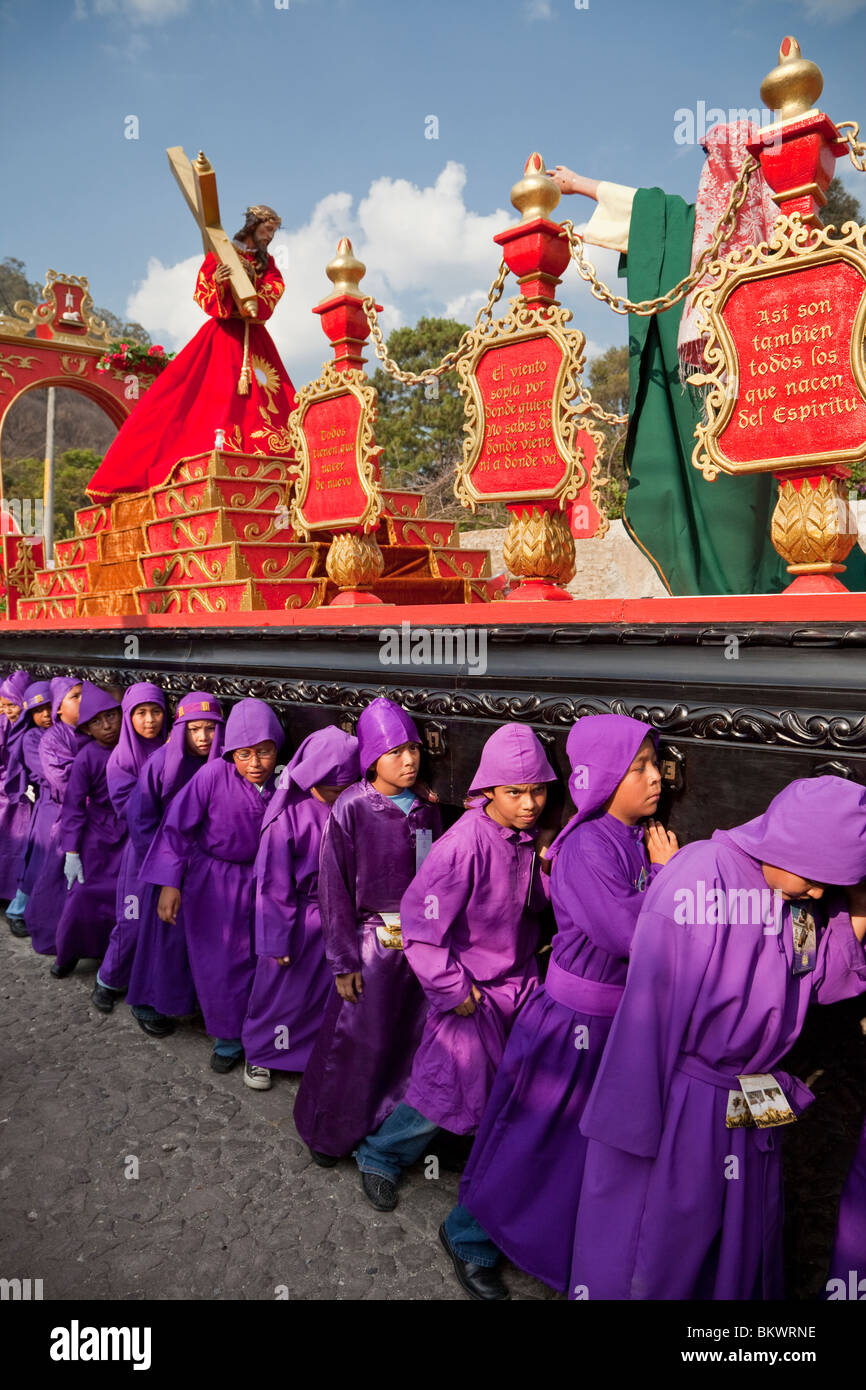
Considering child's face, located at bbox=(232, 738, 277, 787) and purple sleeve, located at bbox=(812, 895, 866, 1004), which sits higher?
child's face, located at bbox=(232, 738, 277, 787)

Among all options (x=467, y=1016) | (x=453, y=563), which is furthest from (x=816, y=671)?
(x=453, y=563)

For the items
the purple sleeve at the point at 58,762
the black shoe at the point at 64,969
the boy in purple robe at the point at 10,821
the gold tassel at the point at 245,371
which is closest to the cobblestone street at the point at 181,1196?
the black shoe at the point at 64,969

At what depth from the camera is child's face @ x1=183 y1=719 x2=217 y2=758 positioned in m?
4.64

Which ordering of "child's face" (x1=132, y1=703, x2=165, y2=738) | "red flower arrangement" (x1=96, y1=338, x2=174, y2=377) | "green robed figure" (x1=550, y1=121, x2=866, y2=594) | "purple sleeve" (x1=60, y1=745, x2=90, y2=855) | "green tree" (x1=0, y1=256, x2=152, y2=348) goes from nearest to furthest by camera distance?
"green robed figure" (x1=550, y1=121, x2=866, y2=594) < "child's face" (x1=132, y1=703, x2=165, y2=738) < "purple sleeve" (x1=60, y1=745, x2=90, y2=855) < "red flower arrangement" (x1=96, y1=338, x2=174, y2=377) < "green tree" (x1=0, y1=256, x2=152, y2=348)

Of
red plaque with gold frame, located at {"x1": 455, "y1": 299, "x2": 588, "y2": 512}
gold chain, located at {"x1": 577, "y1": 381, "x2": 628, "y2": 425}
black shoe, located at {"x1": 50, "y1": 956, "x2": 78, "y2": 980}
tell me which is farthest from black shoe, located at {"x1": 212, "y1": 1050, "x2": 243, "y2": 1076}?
gold chain, located at {"x1": 577, "y1": 381, "x2": 628, "y2": 425}

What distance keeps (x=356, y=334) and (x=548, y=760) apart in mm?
2198

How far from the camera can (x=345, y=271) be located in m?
3.92

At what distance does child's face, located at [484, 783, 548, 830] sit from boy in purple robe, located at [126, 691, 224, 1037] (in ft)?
6.70

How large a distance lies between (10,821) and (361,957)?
428cm

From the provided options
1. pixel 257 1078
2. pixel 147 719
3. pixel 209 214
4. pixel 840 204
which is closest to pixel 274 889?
pixel 257 1078

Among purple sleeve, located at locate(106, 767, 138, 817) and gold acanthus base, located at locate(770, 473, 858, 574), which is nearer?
gold acanthus base, located at locate(770, 473, 858, 574)

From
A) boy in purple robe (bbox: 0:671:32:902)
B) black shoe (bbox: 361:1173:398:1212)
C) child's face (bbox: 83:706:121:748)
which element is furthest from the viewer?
boy in purple robe (bbox: 0:671:32:902)

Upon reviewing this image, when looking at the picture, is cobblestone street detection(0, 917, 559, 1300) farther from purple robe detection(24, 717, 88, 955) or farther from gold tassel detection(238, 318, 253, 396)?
gold tassel detection(238, 318, 253, 396)
